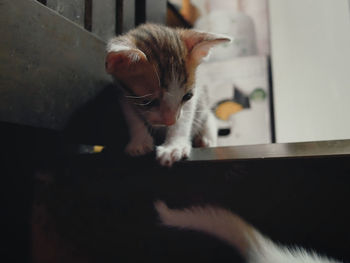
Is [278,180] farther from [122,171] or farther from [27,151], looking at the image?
[27,151]

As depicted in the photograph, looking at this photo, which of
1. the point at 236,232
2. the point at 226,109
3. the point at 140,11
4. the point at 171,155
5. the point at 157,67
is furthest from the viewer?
the point at 226,109

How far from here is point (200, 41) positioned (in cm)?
84

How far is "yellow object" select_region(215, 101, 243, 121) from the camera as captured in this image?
6.31 ft

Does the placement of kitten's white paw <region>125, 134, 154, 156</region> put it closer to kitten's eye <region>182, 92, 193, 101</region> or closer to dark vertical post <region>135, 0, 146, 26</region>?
kitten's eye <region>182, 92, 193, 101</region>

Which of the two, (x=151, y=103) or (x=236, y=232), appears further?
(x=151, y=103)

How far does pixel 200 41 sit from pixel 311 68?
3.69 ft

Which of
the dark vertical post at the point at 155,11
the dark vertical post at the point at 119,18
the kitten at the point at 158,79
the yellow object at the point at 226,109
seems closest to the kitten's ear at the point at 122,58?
the kitten at the point at 158,79

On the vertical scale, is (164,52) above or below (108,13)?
below

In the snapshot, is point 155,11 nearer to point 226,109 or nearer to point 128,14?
point 128,14

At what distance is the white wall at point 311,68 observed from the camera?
4.98ft

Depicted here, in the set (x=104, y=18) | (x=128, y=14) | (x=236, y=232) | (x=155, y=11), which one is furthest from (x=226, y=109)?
(x=236, y=232)

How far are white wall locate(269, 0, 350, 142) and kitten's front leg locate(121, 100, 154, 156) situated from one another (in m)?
1.03

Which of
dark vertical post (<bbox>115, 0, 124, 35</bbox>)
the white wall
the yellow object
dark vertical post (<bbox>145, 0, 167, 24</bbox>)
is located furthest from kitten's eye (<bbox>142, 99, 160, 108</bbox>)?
the yellow object

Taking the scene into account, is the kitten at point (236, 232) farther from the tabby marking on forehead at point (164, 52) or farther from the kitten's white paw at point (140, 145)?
the tabby marking on forehead at point (164, 52)
